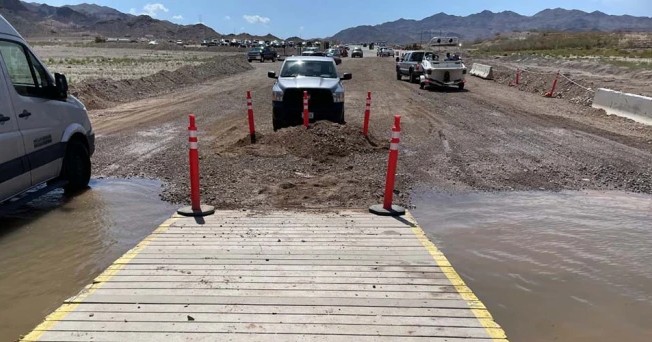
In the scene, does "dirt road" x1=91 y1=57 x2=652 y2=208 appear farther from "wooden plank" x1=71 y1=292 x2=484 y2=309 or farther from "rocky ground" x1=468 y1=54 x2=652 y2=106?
"rocky ground" x1=468 y1=54 x2=652 y2=106

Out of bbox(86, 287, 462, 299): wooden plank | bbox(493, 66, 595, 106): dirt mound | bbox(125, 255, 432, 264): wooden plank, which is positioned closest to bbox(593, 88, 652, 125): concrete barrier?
bbox(493, 66, 595, 106): dirt mound

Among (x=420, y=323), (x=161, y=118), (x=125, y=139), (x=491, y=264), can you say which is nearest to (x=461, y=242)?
(x=491, y=264)

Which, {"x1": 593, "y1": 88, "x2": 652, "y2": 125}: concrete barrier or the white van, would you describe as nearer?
the white van

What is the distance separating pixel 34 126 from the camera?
7043 millimetres

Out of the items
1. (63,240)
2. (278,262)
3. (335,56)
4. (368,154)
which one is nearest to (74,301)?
(278,262)

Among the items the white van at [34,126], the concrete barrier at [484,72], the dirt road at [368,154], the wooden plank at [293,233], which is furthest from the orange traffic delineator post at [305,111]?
the concrete barrier at [484,72]

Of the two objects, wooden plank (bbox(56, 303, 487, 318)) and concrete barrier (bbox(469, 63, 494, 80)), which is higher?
wooden plank (bbox(56, 303, 487, 318))

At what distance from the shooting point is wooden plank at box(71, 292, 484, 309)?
433 centimetres

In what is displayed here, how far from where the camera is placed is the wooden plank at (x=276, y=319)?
402 centimetres

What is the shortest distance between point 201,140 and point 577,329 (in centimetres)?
1021

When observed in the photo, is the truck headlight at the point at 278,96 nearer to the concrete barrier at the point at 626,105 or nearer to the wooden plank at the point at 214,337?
the wooden plank at the point at 214,337

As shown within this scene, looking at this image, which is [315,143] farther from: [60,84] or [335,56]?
[335,56]

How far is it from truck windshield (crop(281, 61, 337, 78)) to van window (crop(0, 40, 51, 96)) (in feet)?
23.7

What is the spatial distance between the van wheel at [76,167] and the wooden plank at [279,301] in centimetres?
431
